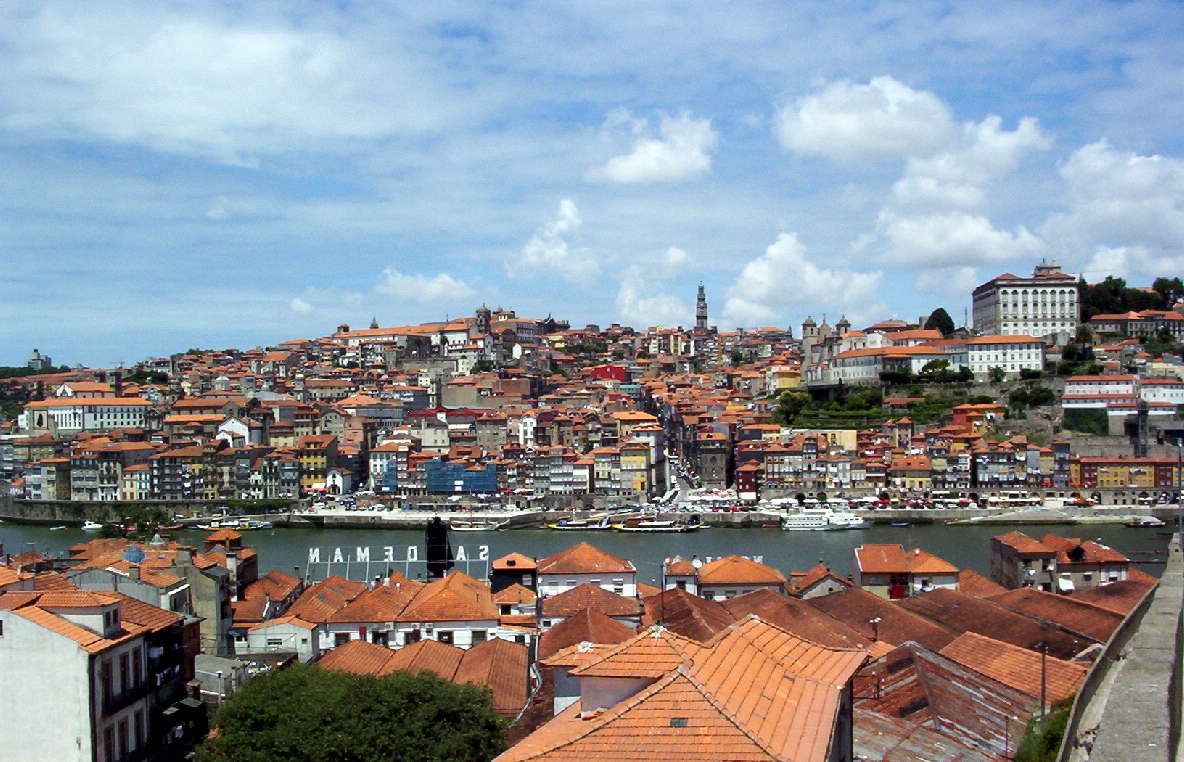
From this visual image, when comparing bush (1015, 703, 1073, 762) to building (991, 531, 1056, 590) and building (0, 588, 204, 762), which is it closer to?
building (0, 588, 204, 762)

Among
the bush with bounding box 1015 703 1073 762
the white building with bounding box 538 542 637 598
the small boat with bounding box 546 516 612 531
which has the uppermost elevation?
the bush with bounding box 1015 703 1073 762

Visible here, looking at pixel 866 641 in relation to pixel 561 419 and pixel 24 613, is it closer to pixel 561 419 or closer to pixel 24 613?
pixel 24 613

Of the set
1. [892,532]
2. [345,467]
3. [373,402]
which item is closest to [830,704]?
[892,532]

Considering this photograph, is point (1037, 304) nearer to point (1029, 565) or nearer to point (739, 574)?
point (1029, 565)

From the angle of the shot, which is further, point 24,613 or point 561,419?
point 561,419

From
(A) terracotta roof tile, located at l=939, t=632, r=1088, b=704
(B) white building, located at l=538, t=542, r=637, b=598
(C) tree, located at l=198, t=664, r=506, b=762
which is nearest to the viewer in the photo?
(C) tree, located at l=198, t=664, r=506, b=762

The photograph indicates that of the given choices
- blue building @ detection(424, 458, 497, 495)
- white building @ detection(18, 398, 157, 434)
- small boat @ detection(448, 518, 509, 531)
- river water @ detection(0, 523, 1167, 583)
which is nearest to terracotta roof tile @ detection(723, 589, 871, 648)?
river water @ detection(0, 523, 1167, 583)
